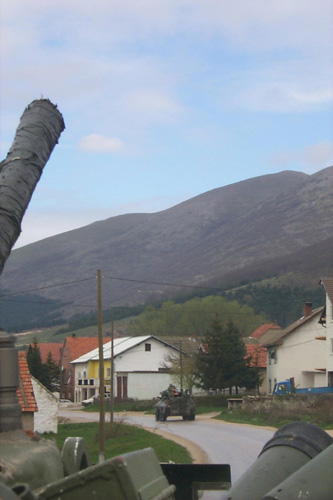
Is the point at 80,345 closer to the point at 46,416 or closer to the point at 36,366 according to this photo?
the point at 36,366

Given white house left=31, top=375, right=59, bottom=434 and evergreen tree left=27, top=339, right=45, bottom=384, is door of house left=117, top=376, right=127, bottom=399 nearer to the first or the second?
evergreen tree left=27, top=339, right=45, bottom=384

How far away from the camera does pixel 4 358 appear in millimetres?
4680

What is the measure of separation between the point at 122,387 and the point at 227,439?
45.7m

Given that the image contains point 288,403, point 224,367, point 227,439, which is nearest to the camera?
point 227,439

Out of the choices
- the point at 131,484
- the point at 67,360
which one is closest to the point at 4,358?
the point at 131,484

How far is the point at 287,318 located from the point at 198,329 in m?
23.7

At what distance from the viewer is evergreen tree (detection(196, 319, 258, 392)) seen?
195ft

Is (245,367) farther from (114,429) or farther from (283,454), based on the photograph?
(283,454)

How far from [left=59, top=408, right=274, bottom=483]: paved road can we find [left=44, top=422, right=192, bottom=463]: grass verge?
3.24 feet

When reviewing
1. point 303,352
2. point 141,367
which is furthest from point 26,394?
point 141,367

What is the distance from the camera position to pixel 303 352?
207 ft

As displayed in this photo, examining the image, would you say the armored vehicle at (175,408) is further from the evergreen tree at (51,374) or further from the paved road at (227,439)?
the evergreen tree at (51,374)

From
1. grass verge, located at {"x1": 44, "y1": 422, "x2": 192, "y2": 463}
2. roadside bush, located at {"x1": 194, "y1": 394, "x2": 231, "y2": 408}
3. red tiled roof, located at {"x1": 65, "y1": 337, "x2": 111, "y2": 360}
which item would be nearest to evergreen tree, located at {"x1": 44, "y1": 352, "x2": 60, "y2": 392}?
red tiled roof, located at {"x1": 65, "y1": 337, "x2": 111, "y2": 360}

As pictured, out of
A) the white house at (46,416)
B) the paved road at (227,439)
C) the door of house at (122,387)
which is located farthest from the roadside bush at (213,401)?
the white house at (46,416)
